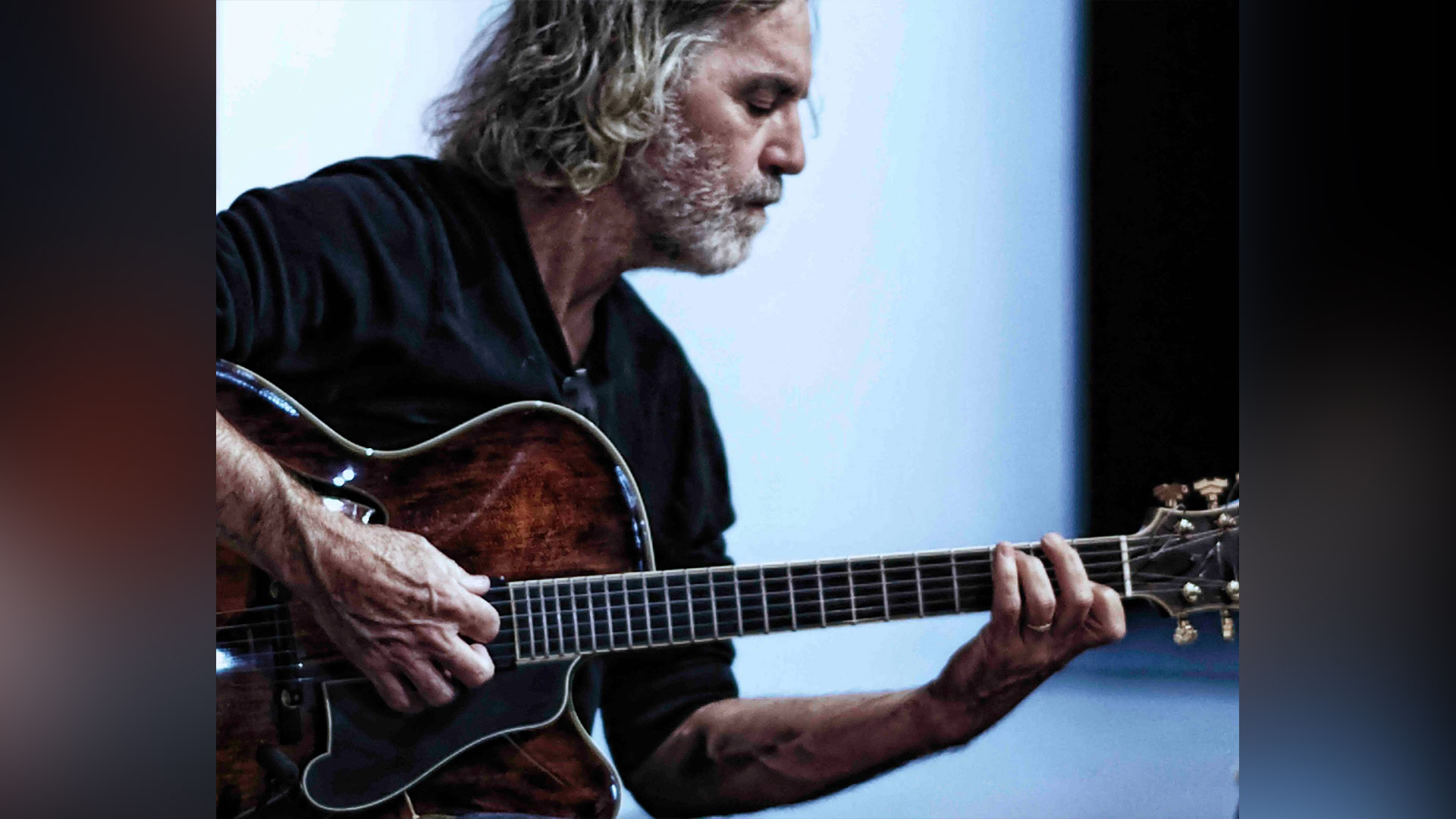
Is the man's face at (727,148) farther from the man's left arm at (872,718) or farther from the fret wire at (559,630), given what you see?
the man's left arm at (872,718)

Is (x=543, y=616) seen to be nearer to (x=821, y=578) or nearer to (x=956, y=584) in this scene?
(x=821, y=578)

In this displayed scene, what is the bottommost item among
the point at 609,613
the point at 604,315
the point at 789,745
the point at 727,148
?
the point at 789,745

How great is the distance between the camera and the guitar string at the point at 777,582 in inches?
65.0

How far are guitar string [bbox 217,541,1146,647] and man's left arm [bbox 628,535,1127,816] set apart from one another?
1.3 inches

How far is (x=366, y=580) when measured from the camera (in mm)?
1610

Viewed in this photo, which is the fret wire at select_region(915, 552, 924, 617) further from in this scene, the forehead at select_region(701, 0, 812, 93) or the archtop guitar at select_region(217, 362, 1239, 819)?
the forehead at select_region(701, 0, 812, 93)

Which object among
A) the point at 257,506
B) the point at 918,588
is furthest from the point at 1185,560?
the point at 257,506

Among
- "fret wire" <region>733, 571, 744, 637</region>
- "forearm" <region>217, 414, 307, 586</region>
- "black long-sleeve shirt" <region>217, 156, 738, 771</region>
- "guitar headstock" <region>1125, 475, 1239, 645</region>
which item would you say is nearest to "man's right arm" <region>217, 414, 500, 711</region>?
"forearm" <region>217, 414, 307, 586</region>

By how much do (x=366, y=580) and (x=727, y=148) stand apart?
82 centimetres

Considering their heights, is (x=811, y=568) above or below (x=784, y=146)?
below

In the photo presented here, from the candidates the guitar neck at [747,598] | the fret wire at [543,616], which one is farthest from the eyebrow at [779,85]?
the fret wire at [543,616]
